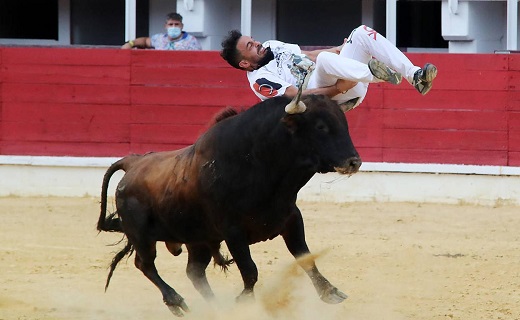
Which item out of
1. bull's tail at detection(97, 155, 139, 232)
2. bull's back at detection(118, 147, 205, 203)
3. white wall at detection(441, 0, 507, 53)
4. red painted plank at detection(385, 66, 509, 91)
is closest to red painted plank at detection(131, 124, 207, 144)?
red painted plank at detection(385, 66, 509, 91)

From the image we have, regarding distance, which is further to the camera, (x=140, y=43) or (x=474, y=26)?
(x=474, y=26)

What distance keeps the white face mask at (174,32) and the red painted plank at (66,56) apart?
44 centimetres

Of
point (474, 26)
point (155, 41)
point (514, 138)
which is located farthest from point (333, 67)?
point (474, 26)

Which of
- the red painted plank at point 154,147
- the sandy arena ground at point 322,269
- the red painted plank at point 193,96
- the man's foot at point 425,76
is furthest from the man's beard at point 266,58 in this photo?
the red painted plank at point 154,147

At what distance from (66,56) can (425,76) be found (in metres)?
6.15

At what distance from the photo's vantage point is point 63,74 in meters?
11.1

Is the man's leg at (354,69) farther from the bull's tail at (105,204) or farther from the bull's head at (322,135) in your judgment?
the bull's tail at (105,204)

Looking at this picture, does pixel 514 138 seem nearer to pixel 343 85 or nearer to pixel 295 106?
pixel 343 85

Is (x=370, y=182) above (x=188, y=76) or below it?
below

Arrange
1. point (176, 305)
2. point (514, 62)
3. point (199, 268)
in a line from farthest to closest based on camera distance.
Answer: point (514, 62) < point (199, 268) < point (176, 305)

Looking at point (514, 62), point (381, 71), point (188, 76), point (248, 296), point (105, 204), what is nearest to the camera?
point (381, 71)

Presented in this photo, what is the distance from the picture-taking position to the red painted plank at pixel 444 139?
10320mm

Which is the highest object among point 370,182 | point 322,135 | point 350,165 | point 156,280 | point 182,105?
point 322,135

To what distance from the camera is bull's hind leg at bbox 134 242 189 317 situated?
19.4 feet
